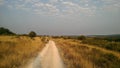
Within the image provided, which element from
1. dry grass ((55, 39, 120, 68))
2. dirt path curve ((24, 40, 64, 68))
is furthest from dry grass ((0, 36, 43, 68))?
dry grass ((55, 39, 120, 68))

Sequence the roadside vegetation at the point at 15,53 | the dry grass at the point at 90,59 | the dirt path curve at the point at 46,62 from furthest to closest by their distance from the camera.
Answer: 1. the dry grass at the point at 90,59
2. the roadside vegetation at the point at 15,53
3. the dirt path curve at the point at 46,62

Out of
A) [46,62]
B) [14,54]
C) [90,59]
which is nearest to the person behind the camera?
[46,62]

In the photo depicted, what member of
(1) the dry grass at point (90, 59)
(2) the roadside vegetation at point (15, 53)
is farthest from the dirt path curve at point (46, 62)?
(2) the roadside vegetation at point (15, 53)

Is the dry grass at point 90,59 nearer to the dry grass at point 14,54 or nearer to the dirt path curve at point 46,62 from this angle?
the dirt path curve at point 46,62

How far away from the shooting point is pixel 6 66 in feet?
38.0

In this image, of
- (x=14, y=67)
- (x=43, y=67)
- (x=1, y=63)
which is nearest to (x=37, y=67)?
(x=43, y=67)

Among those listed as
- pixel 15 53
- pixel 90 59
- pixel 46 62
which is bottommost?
pixel 90 59

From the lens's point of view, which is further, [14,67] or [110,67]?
[110,67]

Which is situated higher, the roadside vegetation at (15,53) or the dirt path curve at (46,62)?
the roadside vegetation at (15,53)

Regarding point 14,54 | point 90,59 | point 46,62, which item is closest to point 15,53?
point 14,54

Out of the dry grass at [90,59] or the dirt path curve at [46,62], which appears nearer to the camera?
the dirt path curve at [46,62]

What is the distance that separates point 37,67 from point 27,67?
67 centimetres

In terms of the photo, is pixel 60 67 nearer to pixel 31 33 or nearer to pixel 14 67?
pixel 14 67

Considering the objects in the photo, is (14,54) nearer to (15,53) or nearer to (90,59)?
(15,53)
